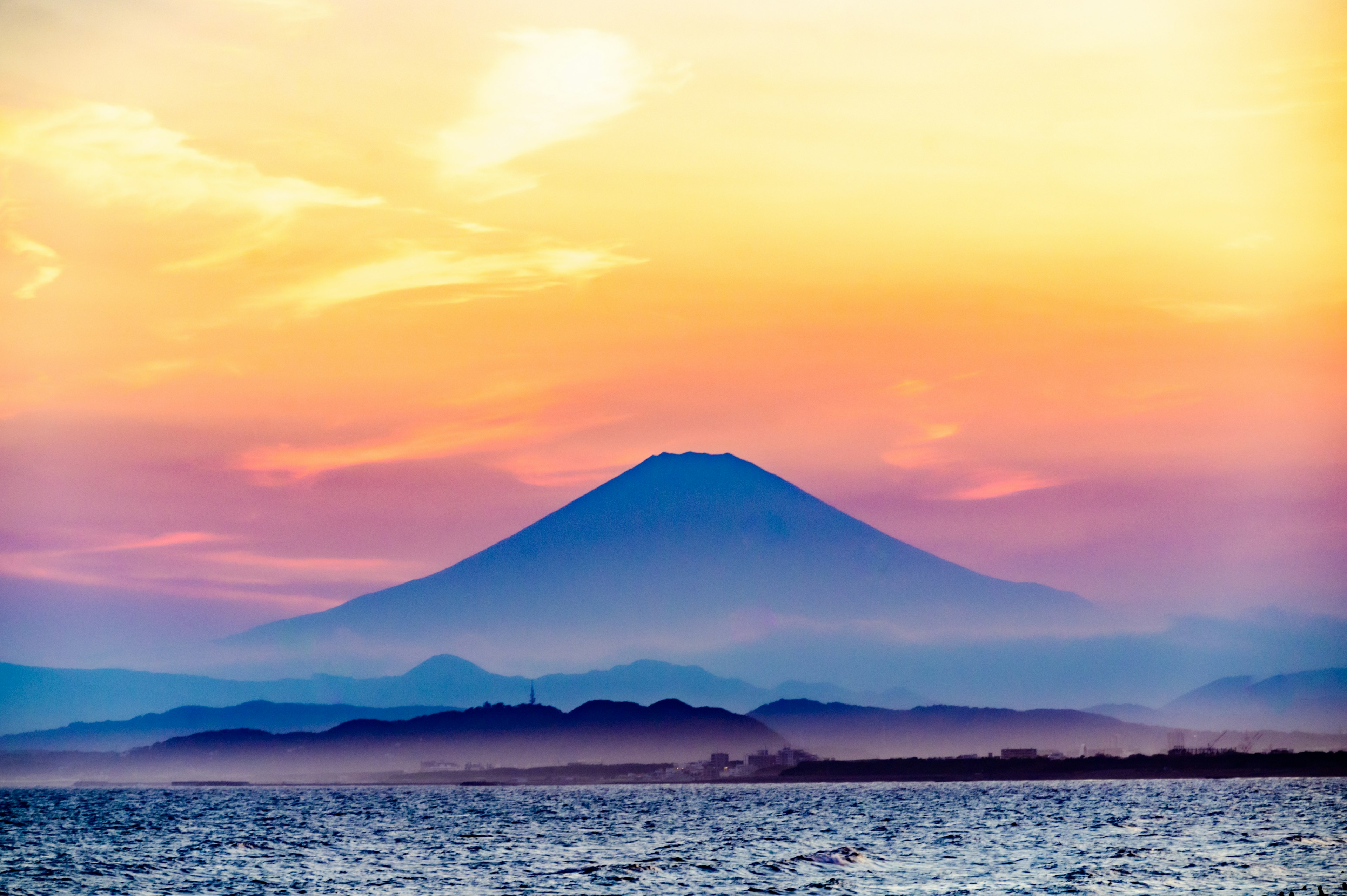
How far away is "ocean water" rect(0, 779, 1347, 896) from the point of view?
2906 inches

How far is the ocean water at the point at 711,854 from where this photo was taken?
73.8 meters

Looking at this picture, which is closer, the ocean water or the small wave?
the ocean water

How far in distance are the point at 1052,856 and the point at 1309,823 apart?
146 feet

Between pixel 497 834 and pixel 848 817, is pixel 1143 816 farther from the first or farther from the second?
pixel 497 834

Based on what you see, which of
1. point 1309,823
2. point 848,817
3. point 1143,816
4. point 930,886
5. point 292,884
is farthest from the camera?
point 848,817

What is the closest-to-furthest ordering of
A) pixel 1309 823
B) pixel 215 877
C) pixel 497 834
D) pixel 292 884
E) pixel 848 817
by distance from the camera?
pixel 292 884 < pixel 215 877 < pixel 1309 823 < pixel 497 834 < pixel 848 817

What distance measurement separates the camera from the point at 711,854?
96.8 metres

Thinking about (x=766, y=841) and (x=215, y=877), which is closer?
(x=215, y=877)

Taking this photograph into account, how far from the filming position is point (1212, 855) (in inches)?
3378

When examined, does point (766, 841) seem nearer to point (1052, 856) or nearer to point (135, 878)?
point (1052, 856)

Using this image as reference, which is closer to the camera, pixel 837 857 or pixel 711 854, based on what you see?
pixel 837 857

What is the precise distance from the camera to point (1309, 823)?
394 ft

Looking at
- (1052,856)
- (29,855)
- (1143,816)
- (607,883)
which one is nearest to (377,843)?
(29,855)

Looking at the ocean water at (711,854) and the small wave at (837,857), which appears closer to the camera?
the ocean water at (711,854)
